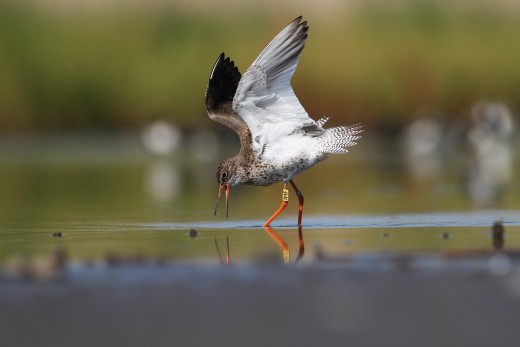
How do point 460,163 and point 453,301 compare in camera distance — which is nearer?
point 453,301

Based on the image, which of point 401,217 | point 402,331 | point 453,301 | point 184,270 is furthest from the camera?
point 401,217

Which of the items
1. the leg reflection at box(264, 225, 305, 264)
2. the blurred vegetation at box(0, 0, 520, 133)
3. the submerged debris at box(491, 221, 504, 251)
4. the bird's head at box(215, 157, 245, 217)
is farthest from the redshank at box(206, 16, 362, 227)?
the blurred vegetation at box(0, 0, 520, 133)

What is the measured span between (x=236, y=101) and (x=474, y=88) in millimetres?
16124

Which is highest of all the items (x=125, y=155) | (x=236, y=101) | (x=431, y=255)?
(x=236, y=101)

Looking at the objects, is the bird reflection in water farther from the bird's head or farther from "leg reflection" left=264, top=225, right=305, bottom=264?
the bird's head

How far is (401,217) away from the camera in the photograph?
1026cm

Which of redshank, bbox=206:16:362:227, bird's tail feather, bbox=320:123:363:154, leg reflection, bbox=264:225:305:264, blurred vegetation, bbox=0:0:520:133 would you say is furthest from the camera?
blurred vegetation, bbox=0:0:520:133

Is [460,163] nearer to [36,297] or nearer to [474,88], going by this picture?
[474,88]

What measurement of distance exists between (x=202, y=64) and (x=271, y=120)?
49.4 ft

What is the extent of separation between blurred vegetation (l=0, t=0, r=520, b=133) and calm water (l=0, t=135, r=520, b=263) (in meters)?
3.30

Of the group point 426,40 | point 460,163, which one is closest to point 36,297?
point 460,163

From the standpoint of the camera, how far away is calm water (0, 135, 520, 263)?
26.9ft

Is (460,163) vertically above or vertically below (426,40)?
below

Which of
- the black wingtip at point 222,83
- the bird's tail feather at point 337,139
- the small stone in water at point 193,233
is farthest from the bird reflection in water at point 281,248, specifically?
the black wingtip at point 222,83
